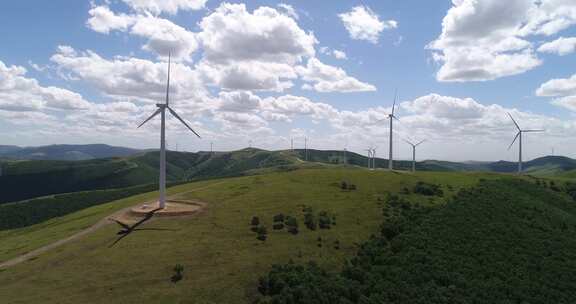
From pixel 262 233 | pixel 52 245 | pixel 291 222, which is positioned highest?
pixel 291 222

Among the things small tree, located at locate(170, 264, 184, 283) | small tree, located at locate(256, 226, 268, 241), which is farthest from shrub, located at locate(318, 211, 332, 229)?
small tree, located at locate(170, 264, 184, 283)

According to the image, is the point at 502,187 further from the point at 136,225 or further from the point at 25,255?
the point at 25,255

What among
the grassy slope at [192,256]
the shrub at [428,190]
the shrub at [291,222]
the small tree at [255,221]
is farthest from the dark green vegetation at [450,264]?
the small tree at [255,221]

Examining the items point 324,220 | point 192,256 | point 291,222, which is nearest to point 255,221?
point 291,222

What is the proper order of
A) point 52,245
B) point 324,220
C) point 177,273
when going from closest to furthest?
point 177,273
point 52,245
point 324,220

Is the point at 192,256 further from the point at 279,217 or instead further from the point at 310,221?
the point at 310,221

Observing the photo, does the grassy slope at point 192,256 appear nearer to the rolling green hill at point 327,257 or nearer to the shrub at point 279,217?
the rolling green hill at point 327,257

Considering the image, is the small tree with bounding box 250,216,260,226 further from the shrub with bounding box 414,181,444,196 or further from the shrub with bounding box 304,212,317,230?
the shrub with bounding box 414,181,444,196
